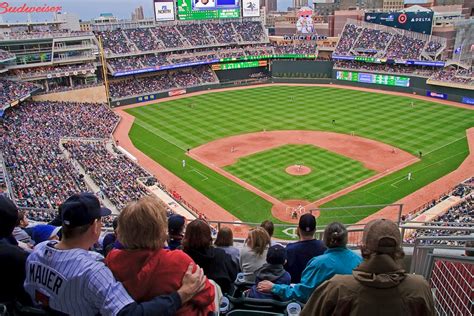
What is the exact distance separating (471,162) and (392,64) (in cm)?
3162

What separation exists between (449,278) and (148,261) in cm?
325

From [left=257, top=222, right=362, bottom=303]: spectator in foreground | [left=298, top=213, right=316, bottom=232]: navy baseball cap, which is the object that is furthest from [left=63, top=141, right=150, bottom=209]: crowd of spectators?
[left=257, top=222, right=362, bottom=303]: spectator in foreground

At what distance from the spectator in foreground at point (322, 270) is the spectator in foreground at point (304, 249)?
1095 mm

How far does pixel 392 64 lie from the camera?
5719 cm

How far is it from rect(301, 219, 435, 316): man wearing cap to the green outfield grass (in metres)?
19.1

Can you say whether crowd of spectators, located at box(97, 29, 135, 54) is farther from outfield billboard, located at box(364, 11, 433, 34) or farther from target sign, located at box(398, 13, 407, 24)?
target sign, located at box(398, 13, 407, 24)

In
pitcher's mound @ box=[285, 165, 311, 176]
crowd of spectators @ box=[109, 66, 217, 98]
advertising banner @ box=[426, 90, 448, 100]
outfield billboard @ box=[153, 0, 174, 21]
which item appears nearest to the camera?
pitcher's mound @ box=[285, 165, 311, 176]

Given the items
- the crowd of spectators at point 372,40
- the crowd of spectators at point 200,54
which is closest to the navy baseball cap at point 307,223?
the crowd of spectators at point 200,54

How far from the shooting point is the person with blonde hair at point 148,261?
3.29 meters

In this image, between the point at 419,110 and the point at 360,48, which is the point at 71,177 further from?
the point at 360,48

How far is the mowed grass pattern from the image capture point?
25.5 meters

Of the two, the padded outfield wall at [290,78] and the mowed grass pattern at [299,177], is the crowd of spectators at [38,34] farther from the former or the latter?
the mowed grass pattern at [299,177]

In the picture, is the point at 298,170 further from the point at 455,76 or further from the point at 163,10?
the point at 163,10

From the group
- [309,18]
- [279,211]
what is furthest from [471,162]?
Result: [309,18]
